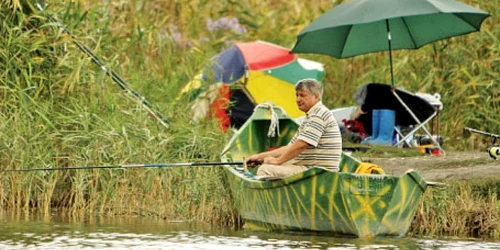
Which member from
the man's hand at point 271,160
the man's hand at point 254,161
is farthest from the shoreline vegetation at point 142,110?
the man's hand at point 271,160

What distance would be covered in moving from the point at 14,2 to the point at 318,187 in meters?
5.23

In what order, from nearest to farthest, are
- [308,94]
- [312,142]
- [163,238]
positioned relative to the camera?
[163,238] → [312,142] → [308,94]

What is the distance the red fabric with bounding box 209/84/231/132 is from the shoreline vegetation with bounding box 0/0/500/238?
0.42m

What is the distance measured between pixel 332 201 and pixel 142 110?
4.19 meters

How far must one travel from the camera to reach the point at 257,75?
18953 mm

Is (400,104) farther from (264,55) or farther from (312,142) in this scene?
(312,142)

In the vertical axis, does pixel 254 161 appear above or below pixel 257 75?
below

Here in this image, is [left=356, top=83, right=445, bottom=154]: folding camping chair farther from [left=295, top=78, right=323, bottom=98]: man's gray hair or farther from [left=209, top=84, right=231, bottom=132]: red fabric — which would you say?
[left=295, top=78, right=323, bottom=98]: man's gray hair

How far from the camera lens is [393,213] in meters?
11.8

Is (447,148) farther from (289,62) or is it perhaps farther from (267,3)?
(267,3)

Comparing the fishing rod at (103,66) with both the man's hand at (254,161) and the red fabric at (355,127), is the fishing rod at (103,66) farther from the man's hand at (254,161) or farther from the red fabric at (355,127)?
the red fabric at (355,127)

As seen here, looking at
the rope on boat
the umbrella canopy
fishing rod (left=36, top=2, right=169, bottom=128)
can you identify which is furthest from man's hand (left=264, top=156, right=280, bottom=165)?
the umbrella canopy

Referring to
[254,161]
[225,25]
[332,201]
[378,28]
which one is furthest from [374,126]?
[332,201]

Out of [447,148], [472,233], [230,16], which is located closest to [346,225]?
[472,233]
